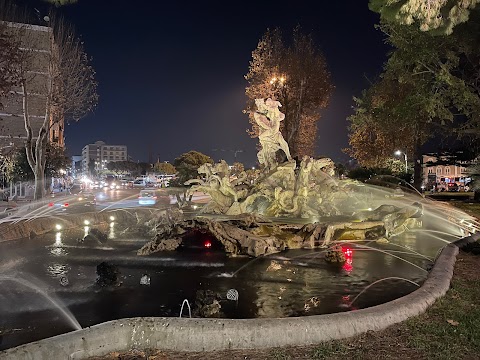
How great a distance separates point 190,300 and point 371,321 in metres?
3.65

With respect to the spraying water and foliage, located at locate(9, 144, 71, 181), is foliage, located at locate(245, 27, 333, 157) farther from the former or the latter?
the spraying water

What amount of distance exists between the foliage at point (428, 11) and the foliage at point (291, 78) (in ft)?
82.3

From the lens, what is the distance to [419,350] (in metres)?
4.87

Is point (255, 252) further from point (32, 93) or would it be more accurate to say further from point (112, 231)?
point (32, 93)

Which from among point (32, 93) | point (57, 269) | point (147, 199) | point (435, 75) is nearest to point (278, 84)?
point (147, 199)

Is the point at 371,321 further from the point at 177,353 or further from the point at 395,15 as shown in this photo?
the point at 395,15

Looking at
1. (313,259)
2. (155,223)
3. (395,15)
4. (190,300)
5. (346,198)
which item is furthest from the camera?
(346,198)

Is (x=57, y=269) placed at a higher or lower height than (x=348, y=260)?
lower

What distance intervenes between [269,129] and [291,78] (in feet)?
52.8

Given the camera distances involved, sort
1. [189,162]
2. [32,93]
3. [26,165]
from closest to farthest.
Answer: [32,93] → [26,165] → [189,162]

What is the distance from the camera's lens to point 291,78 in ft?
115

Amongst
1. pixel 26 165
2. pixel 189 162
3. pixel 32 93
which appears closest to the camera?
pixel 32 93

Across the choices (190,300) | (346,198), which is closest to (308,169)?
(346,198)

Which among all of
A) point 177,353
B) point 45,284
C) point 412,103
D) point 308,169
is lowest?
point 45,284
